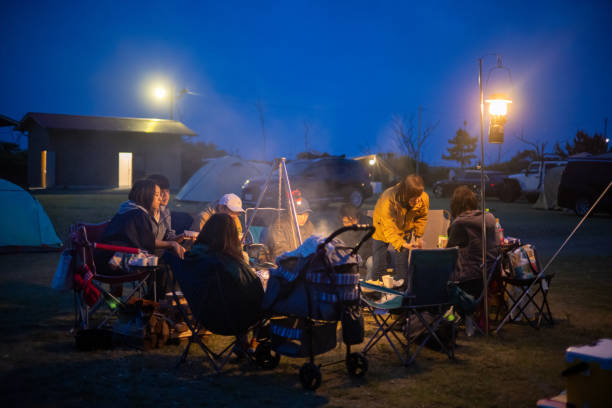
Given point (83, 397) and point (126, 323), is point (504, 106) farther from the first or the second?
point (83, 397)

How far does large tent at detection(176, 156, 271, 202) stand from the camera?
19.5m

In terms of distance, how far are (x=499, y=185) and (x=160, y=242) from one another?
22.5m

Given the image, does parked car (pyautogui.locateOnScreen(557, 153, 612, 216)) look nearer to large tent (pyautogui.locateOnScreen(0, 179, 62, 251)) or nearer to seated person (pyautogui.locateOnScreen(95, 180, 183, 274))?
seated person (pyautogui.locateOnScreen(95, 180, 183, 274))

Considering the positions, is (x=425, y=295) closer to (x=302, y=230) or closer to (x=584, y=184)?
(x=302, y=230)

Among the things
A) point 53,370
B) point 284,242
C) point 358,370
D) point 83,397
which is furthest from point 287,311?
point 284,242

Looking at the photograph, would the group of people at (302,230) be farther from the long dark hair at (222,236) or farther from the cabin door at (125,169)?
the cabin door at (125,169)

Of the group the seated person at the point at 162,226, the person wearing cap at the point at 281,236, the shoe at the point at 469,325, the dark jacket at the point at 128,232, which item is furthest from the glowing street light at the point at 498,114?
the dark jacket at the point at 128,232

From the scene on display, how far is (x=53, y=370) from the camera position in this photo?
368 centimetres

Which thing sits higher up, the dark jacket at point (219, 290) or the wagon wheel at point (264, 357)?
the dark jacket at point (219, 290)

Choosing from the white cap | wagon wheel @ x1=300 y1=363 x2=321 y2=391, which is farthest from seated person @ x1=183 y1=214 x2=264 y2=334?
the white cap

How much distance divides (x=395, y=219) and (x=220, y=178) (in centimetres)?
1485

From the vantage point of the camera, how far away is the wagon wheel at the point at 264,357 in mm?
3801

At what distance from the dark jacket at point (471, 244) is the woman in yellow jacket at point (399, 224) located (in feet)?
2.26

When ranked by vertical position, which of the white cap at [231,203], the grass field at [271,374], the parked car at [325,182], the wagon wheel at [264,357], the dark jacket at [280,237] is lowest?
the grass field at [271,374]
